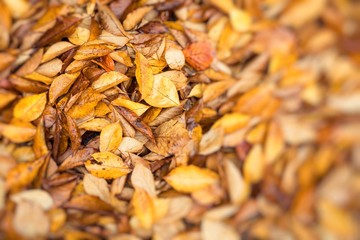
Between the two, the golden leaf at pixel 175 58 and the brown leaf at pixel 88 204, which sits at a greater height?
the golden leaf at pixel 175 58

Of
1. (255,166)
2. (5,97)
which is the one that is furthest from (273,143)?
(5,97)

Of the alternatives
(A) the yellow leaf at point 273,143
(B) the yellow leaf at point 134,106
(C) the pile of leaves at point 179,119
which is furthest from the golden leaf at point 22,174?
(A) the yellow leaf at point 273,143

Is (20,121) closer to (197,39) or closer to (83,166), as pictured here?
(83,166)

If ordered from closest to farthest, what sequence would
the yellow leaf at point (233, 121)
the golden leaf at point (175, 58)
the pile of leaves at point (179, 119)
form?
the pile of leaves at point (179, 119)
the yellow leaf at point (233, 121)
the golden leaf at point (175, 58)

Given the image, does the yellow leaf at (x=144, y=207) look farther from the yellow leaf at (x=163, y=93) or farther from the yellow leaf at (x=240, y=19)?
the yellow leaf at (x=240, y=19)

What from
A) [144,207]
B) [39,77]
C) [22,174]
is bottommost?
[144,207]

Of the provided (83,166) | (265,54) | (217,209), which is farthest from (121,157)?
(265,54)

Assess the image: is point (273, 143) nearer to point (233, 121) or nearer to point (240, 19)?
point (233, 121)
